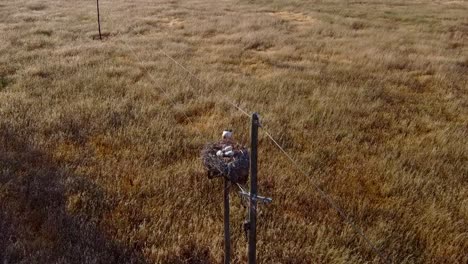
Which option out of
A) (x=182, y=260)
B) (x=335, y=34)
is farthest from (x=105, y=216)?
(x=335, y=34)

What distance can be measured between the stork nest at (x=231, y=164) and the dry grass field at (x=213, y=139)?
3.79 ft

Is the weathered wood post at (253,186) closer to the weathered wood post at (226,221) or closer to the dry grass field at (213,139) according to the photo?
the weathered wood post at (226,221)

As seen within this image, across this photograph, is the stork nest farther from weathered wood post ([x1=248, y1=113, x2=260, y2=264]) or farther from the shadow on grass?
the shadow on grass

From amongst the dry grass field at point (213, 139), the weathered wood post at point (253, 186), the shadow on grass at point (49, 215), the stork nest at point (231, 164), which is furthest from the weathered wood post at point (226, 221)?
the shadow on grass at point (49, 215)

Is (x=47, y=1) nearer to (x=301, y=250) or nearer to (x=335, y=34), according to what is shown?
(x=335, y=34)

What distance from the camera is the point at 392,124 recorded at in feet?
24.8

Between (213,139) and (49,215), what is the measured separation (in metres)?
2.87

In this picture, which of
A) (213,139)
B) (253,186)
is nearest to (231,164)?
(253,186)

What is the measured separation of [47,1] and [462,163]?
25.4 meters

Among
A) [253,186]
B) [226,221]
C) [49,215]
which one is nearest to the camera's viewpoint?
[253,186]

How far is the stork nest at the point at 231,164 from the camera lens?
9.73 feet

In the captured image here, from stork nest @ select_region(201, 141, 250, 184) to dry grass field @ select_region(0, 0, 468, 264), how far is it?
1157mm

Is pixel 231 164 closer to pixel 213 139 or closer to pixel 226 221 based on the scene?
pixel 226 221

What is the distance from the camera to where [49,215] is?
165 inches
